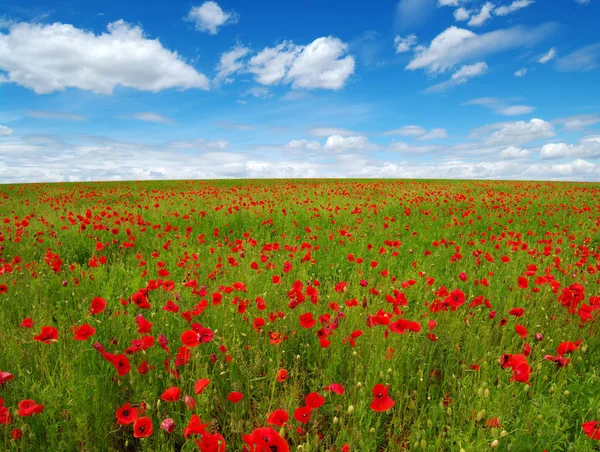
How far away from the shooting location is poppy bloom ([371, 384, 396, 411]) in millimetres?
1627

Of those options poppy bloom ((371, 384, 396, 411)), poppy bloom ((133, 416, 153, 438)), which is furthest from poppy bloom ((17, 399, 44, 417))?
poppy bloom ((371, 384, 396, 411))

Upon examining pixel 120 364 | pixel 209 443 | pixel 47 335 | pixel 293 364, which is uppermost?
pixel 47 335

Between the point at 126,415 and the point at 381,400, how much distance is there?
4.12 feet

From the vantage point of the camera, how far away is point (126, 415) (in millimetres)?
1756

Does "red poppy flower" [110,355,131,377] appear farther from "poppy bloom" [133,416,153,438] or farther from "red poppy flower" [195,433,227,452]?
"red poppy flower" [195,433,227,452]

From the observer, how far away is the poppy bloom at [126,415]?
164cm

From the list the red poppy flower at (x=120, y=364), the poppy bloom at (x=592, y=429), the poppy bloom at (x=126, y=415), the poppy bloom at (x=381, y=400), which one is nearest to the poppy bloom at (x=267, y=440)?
the poppy bloom at (x=381, y=400)

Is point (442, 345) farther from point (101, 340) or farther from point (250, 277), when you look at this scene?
point (101, 340)

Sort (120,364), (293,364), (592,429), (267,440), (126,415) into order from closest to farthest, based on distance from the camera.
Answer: (267,440) < (592,429) < (126,415) < (120,364) < (293,364)

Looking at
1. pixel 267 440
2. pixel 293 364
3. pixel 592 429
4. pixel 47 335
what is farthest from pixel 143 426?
Answer: pixel 592 429

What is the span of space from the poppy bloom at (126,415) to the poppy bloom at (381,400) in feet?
3.71

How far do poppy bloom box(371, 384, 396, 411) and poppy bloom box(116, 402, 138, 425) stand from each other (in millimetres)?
1131

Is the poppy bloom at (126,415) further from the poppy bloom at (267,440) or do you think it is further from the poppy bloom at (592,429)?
the poppy bloom at (592,429)

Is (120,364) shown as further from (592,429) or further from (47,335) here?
(592,429)
